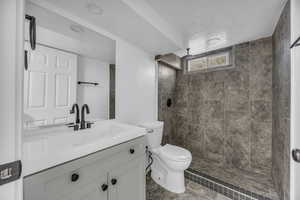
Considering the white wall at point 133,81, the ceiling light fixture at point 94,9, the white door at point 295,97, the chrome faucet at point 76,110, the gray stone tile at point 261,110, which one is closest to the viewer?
the white door at point 295,97

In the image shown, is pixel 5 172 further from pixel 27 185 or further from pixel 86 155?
pixel 86 155

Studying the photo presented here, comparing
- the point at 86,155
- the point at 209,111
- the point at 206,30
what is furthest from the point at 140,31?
the point at 209,111

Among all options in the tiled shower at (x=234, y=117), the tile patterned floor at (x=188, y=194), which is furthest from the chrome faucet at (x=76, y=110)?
the tiled shower at (x=234, y=117)

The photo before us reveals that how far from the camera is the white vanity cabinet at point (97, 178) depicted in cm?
58

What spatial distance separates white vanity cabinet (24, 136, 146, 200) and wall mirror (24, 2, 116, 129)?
1.89ft

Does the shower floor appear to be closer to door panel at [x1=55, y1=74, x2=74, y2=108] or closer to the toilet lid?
the toilet lid

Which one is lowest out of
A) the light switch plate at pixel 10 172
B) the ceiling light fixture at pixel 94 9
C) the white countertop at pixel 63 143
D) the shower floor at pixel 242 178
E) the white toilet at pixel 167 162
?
the shower floor at pixel 242 178

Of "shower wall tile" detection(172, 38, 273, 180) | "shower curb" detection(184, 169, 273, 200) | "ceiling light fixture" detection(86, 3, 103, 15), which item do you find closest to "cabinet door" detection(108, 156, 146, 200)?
"shower curb" detection(184, 169, 273, 200)

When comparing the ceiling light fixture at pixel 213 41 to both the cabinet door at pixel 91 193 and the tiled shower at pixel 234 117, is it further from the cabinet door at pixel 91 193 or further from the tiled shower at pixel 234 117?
the cabinet door at pixel 91 193

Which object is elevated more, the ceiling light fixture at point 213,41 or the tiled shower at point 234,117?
the ceiling light fixture at point 213,41

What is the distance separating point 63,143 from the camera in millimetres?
973

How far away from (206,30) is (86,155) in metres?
1.90

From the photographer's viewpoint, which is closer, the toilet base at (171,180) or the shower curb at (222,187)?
the shower curb at (222,187)

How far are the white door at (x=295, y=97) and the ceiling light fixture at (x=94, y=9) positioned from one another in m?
1.54
